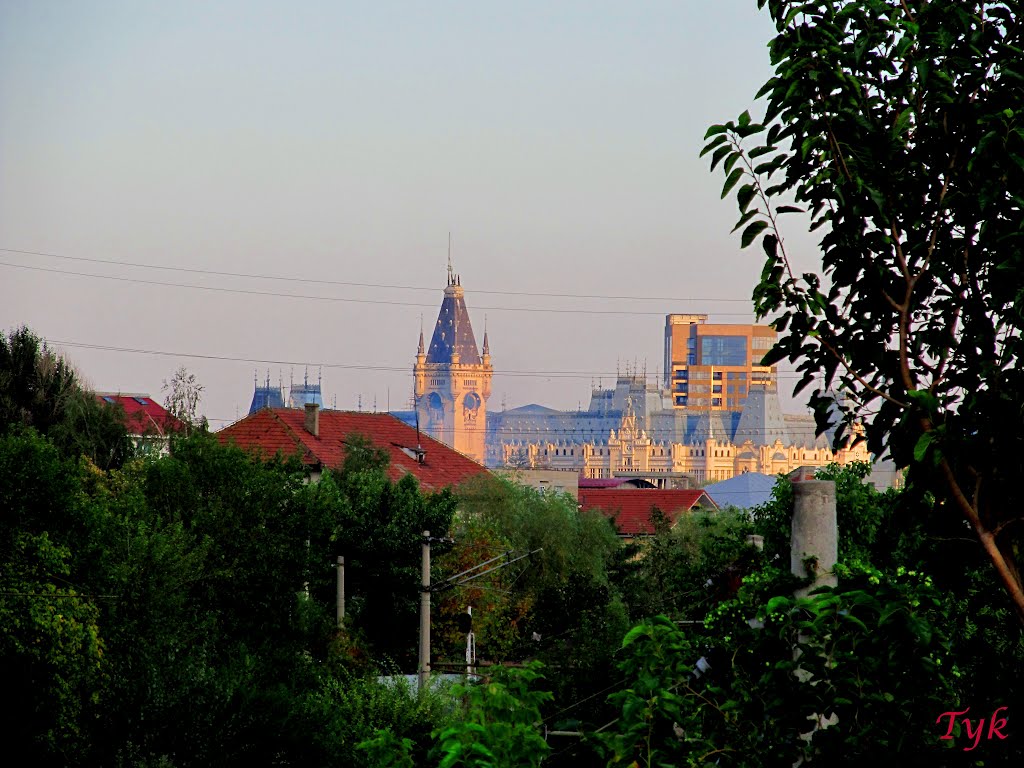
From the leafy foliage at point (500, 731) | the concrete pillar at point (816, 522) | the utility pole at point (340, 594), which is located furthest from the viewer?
the utility pole at point (340, 594)

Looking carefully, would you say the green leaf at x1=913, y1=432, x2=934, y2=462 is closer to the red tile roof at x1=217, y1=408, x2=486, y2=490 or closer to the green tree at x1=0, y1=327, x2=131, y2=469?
the green tree at x1=0, y1=327, x2=131, y2=469

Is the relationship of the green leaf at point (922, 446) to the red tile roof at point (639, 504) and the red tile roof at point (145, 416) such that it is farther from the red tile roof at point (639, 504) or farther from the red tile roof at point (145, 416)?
the red tile roof at point (639, 504)

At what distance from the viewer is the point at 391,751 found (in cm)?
812

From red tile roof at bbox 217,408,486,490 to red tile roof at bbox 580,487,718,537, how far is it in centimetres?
2335

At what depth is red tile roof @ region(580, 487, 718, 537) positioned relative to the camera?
101 m

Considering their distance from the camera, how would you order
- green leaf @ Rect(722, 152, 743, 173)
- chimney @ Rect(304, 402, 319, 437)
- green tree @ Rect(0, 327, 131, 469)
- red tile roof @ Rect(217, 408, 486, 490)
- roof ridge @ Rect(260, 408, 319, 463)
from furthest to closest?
chimney @ Rect(304, 402, 319, 437), red tile roof @ Rect(217, 408, 486, 490), roof ridge @ Rect(260, 408, 319, 463), green tree @ Rect(0, 327, 131, 469), green leaf @ Rect(722, 152, 743, 173)

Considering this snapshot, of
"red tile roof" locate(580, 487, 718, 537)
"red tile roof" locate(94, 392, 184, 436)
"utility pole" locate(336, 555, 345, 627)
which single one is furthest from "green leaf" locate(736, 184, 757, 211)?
"red tile roof" locate(580, 487, 718, 537)

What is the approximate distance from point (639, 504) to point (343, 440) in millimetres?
42673

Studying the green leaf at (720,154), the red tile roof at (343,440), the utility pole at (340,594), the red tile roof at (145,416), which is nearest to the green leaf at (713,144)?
the green leaf at (720,154)

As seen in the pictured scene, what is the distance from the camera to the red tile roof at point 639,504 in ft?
330

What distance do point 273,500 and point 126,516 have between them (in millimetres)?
4788

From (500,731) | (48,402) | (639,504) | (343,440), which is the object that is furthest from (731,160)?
(639,504)

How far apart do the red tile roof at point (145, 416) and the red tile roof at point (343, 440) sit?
137 inches

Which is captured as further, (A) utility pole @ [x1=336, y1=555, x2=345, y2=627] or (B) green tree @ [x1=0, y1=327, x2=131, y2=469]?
(B) green tree @ [x1=0, y1=327, x2=131, y2=469]
